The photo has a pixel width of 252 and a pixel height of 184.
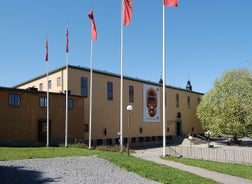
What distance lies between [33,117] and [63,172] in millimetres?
18575

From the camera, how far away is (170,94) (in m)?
55.7

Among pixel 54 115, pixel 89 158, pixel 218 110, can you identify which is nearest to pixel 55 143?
pixel 54 115

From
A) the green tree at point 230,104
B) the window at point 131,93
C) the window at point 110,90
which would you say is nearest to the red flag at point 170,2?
the window at point 110,90

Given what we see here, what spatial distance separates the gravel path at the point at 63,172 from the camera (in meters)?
11.2

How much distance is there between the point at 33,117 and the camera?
29.9 metres

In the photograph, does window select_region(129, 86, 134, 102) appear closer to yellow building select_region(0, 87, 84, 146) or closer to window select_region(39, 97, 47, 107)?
yellow building select_region(0, 87, 84, 146)

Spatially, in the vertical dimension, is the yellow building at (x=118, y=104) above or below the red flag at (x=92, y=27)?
below

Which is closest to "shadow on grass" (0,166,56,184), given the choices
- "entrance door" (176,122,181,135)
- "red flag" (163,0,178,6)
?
"red flag" (163,0,178,6)

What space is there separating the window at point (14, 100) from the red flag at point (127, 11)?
12739 millimetres

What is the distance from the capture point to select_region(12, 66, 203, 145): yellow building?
1492 inches

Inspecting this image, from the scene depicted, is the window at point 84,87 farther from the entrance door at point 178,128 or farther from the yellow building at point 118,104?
the entrance door at point 178,128

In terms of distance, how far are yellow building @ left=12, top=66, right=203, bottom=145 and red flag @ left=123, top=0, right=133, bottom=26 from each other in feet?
47.9

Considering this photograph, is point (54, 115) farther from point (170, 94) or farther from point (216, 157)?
point (170, 94)

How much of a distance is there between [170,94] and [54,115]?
28558mm
